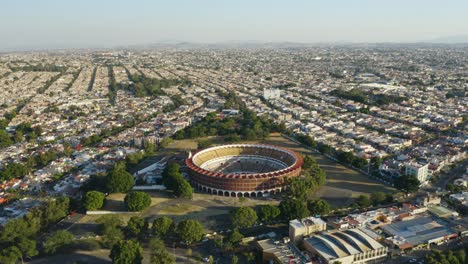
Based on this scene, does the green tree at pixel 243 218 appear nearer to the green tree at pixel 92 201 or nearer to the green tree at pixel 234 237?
the green tree at pixel 234 237

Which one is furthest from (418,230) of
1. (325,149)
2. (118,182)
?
(118,182)

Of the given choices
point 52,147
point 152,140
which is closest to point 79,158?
point 52,147

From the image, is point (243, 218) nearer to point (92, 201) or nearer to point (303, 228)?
point (303, 228)

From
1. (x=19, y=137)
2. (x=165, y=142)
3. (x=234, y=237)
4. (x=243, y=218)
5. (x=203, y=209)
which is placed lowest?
(x=203, y=209)

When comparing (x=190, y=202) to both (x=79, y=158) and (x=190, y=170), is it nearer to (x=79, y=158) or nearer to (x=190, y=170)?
(x=190, y=170)

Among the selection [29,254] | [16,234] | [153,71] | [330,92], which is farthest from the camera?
[153,71]

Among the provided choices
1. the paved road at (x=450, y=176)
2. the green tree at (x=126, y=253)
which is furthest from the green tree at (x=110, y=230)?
the paved road at (x=450, y=176)

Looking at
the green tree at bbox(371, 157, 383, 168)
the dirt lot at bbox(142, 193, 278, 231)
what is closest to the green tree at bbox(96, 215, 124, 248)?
the dirt lot at bbox(142, 193, 278, 231)
